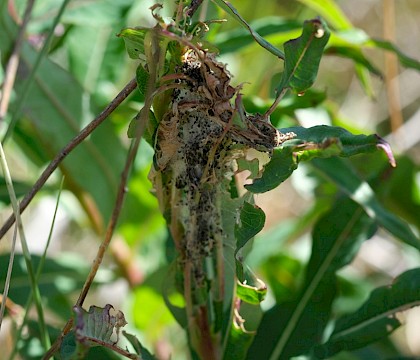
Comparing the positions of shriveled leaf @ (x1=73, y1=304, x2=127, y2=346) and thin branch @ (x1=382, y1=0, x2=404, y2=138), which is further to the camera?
thin branch @ (x1=382, y1=0, x2=404, y2=138)

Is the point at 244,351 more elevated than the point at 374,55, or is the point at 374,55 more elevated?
the point at 374,55

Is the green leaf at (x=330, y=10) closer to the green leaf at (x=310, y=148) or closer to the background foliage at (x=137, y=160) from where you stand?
the background foliage at (x=137, y=160)

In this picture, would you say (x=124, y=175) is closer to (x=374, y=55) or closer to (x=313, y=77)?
(x=313, y=77)

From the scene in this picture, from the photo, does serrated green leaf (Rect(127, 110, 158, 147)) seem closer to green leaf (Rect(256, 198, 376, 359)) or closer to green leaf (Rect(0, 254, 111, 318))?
green leaf (Rect(256, 198, 376, 359))

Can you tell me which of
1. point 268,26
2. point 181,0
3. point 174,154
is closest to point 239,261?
point 174,154

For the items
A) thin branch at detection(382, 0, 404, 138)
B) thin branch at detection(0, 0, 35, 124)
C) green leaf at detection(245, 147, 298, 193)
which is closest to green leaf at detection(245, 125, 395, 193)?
green leaf at detection(245, 147, 298, 193)

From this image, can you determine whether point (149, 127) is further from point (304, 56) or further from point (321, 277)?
point (321, 277)
